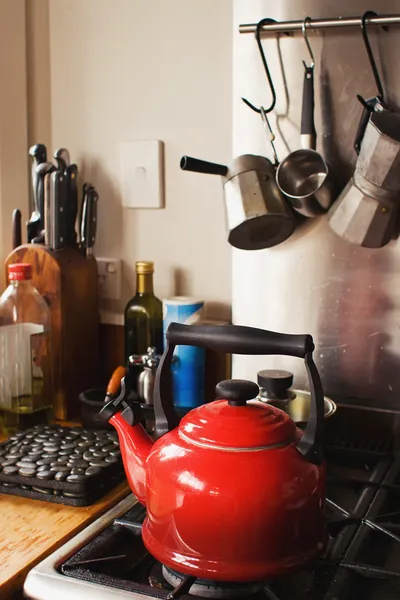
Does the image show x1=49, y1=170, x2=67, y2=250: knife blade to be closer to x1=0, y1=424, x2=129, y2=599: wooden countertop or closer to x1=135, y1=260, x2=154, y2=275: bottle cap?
x1=135, y1=260, x2=154, y2=275: bottle cap

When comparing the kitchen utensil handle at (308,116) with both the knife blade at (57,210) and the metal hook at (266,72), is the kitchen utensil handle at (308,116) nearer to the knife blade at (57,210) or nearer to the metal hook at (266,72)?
the metal hook at (266,72)

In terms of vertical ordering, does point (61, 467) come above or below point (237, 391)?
below

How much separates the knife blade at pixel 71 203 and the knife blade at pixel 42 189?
0.04 metres

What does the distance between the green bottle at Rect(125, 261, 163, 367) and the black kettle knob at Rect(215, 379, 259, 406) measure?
614mm

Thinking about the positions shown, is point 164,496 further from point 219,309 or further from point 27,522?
point 219,309

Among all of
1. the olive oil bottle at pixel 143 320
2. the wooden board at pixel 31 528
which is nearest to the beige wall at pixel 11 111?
the olive oil bottle at pixel 143 320

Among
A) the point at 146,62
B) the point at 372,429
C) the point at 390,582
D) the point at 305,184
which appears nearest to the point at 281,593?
the point at 390,582

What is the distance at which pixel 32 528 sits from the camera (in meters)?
0.94

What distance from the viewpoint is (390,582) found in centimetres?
78

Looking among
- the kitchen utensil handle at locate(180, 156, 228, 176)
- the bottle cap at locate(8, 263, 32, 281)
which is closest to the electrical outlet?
the bottle cap at locate(8, 263, 32, 281)

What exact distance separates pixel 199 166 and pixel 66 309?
0.41 meters

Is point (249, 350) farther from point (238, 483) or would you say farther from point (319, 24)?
point (319, 24)

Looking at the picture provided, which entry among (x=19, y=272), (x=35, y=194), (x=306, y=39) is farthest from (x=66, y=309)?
(x=306, y=39)

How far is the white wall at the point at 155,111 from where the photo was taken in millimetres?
1363
